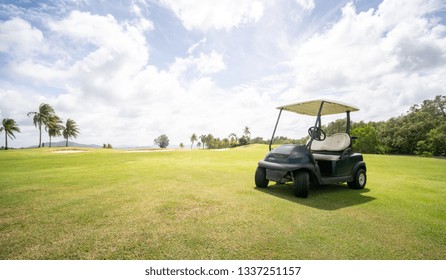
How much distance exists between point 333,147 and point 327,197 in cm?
226

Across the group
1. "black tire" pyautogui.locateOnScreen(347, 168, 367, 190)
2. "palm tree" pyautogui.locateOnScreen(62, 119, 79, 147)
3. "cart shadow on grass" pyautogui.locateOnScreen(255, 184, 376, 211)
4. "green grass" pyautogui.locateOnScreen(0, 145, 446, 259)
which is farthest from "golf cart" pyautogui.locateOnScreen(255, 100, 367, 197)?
"palm tree" pyautogui.locateOnScreen(62, 119, 79, 147)

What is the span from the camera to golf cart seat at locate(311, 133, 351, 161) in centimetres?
717

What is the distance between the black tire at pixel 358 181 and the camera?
757cm

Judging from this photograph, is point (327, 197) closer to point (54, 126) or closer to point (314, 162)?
point (314, 162)

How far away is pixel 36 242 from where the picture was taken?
3.26 metres

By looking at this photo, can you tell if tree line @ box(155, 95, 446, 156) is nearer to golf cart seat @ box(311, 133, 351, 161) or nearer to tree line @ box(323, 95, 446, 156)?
tree line @ box(323, 95, 446, 156)

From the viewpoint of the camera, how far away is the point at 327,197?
6336 millimetres

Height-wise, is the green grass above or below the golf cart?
below

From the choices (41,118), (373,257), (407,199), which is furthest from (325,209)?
(41,118)

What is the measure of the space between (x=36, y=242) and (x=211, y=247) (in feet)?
8.72

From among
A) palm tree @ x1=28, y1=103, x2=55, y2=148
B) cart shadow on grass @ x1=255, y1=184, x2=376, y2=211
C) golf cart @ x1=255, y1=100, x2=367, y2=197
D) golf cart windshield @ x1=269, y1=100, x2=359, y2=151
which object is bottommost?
cart shadow on grass @ x1=255, y1=184, x2=376, y2=211

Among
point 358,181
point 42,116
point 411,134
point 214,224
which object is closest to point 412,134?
point 411,134

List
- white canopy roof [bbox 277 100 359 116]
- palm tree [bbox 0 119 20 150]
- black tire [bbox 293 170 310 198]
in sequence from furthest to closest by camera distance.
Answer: palm tree [bbox 0 119 20 150], white canopy roof [bbox 277 100 359 116], black tire [bbox 293 170 310 198]

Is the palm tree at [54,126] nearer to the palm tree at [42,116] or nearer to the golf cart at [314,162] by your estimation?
the palm tree at [42,116]
